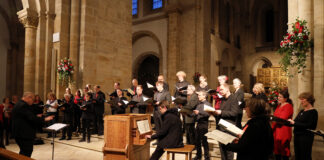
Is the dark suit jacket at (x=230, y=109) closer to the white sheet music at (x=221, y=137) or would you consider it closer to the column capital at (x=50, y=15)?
the white sheet music at (x=221, y=137)

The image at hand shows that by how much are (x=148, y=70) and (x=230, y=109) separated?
13.1m

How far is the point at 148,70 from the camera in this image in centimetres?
1720

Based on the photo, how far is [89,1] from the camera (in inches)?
380

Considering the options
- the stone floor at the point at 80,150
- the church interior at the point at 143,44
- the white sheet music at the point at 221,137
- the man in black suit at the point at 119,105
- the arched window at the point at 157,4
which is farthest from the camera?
the arched window at the point at 157,4

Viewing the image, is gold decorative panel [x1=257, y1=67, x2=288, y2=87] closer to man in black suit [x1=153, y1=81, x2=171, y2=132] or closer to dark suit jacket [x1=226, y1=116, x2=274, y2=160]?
man in black suit [x1=153, y1=81, x2=171, y2=132]

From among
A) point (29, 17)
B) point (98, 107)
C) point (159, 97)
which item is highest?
point (29, 17)

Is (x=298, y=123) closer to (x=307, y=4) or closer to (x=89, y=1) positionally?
(x=307, y=4)

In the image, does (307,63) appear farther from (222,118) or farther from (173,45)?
(173,45)

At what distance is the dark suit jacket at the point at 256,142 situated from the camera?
8.18 feet

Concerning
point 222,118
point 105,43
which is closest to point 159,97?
point 222,118

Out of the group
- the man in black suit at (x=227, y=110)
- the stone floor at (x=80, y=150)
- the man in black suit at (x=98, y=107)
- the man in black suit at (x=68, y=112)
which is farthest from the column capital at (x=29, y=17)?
the man in black suit at (x=227, y=110)

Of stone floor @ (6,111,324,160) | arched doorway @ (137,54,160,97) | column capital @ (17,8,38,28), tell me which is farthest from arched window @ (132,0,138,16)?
stone floor @ (6,111,324,160)

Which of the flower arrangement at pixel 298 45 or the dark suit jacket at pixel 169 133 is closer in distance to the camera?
the dark suit jacket at pixel 169 133

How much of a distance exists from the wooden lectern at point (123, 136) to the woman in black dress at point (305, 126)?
2630 millimetres
